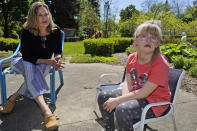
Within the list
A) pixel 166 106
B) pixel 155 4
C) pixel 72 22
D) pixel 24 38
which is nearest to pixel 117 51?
pixel 24 38

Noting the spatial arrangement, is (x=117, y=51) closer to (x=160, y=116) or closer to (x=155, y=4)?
(x=160, y=116)

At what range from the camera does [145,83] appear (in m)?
1.86

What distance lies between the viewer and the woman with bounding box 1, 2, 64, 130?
2676mm

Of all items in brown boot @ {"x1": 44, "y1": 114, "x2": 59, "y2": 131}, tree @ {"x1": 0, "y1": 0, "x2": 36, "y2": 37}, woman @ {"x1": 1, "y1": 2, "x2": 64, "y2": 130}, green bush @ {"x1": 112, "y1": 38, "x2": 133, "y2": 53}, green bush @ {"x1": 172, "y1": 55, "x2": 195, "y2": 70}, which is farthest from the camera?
tree @ {"x1": 0, "y1": 0, "x2": 36, "y2": 37}

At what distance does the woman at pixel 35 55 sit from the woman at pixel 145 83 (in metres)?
1.17

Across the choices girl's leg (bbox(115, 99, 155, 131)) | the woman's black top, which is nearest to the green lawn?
the woman's black top

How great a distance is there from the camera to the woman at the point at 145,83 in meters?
1.79

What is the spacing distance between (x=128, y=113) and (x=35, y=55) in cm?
185

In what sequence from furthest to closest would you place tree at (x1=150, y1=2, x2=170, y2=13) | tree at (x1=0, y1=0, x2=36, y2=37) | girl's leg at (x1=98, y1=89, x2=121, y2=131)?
tree at (x1=0, y1=0, x2=36, y2=37) → tree at (x1=150, y1=2, x2=170, y2=13) → girl's leg at (x1=98, y1=89, x2=121, y2=131)

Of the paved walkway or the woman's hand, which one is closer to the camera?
the woman's hand

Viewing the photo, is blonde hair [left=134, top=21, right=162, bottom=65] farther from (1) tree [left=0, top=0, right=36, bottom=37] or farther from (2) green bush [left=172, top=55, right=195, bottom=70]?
(1) tree [left=0, top=0, right=36, bottom=37]

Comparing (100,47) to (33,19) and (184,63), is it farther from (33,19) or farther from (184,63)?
(33,19)

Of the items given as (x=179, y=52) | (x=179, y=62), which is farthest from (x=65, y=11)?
(x=179, y=62)

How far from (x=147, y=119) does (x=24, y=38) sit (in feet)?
7.21
